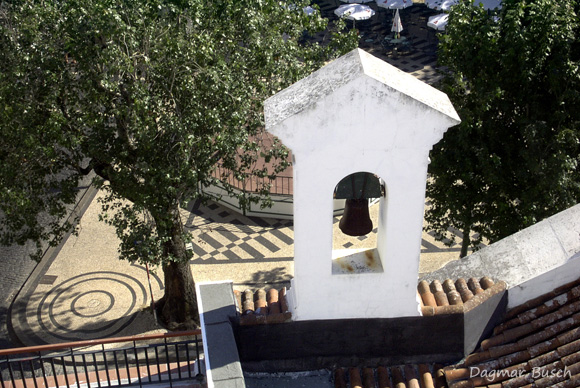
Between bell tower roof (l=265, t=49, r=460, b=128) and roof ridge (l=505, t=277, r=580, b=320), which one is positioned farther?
roof ridge (l=505, t=277, r=580, b=320)

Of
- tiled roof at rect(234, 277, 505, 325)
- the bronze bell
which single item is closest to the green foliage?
tiled roof at rect(234, 277, 505, 325)

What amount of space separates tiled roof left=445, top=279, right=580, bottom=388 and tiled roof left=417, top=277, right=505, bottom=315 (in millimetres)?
373

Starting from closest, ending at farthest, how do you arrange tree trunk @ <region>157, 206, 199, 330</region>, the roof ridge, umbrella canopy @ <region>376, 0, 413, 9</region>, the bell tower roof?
the bell tower roof
the roof ridge
tree trunk @ <region>157, 206, 199, 330</region>
umbrella canopy @ <region>376, 0, 413, 9</region>

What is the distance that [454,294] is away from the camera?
6.84 meters

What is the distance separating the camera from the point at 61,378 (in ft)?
33.6

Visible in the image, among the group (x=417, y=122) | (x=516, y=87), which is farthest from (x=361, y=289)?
(x=516, y=87)

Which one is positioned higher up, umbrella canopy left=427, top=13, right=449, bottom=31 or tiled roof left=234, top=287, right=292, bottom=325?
umbrella canopy left=427, top=13, right=449, bottom=31

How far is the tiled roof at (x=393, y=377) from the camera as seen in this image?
6.34 meters

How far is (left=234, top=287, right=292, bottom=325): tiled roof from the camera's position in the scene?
6324 mm

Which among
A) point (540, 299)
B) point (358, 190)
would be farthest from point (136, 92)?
point (540, 299)

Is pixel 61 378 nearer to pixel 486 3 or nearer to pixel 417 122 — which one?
pixel 417 122

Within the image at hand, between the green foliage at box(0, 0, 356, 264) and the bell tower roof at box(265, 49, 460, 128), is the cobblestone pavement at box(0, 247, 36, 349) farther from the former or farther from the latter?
the bell tower roof at box(265, 49, 460, 128)

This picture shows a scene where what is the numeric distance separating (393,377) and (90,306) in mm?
9371

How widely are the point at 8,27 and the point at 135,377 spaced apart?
18.3ft
